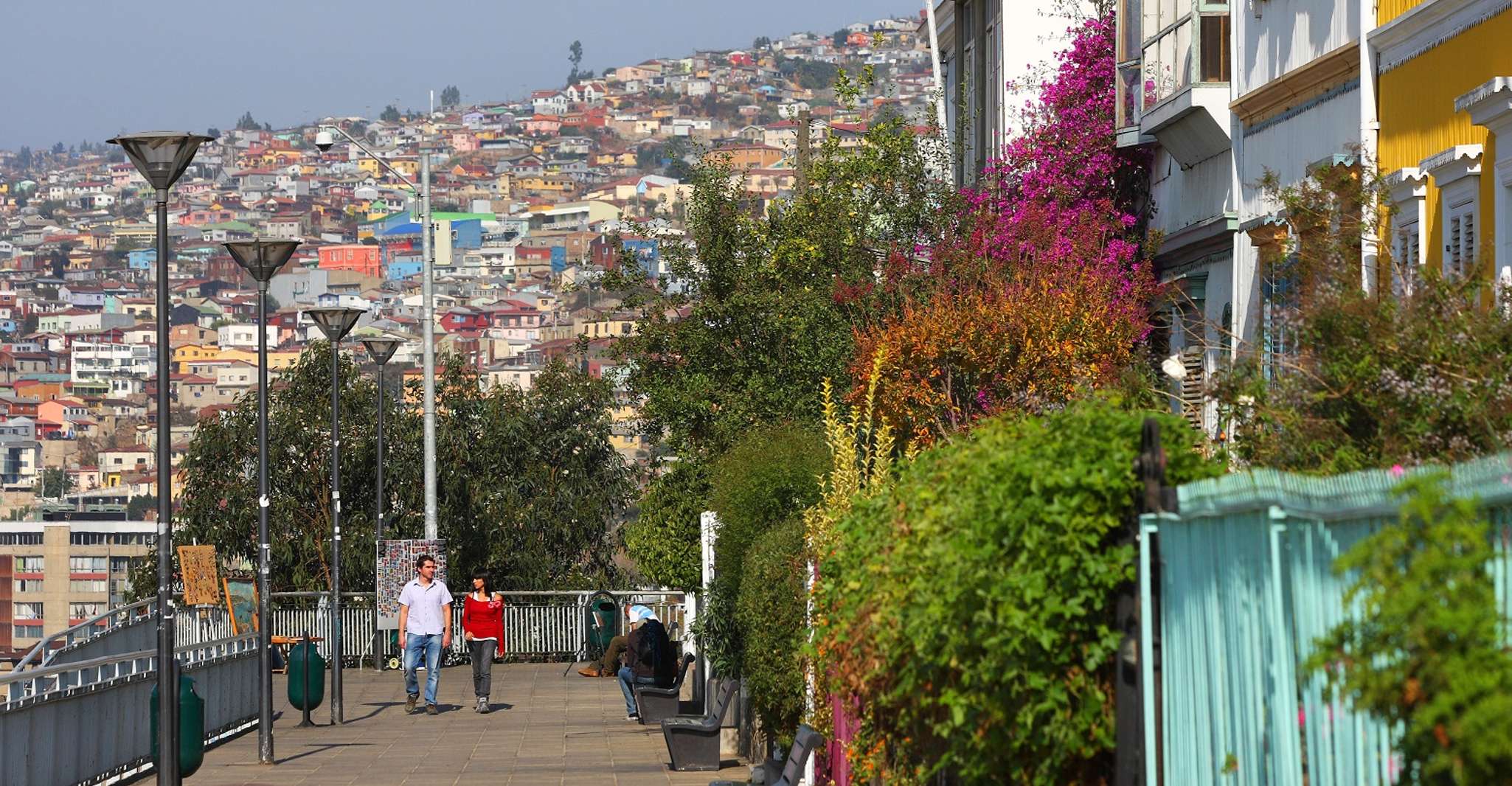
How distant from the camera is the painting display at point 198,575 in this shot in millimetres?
24094

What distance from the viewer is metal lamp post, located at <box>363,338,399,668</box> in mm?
32656

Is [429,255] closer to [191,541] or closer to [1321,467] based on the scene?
[191,541]

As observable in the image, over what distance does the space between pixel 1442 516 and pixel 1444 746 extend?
0.51m

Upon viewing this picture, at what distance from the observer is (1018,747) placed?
6625 millimetres

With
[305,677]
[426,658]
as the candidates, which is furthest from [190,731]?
[426,658]

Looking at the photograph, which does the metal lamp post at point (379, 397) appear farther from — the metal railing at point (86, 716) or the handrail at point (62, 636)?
the metal railing at point (86, 716)

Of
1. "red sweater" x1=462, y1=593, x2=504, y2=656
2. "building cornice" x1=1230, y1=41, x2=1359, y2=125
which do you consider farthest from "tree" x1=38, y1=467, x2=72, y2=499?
"building cornice" x1=1230, y1=41, x2=1359, y2=125

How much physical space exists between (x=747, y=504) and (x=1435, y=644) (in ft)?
47.6

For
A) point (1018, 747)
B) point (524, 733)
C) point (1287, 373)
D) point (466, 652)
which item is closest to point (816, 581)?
point (1287, 373)

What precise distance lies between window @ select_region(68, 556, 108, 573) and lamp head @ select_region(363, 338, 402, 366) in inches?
3556

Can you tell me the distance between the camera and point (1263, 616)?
17.9ft

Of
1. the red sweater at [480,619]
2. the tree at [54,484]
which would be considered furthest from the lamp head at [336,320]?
the tree at [54,484]

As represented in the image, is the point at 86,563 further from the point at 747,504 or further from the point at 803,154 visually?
the point at 747,504

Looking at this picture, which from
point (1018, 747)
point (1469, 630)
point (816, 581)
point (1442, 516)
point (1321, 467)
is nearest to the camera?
point (1469, 630)
